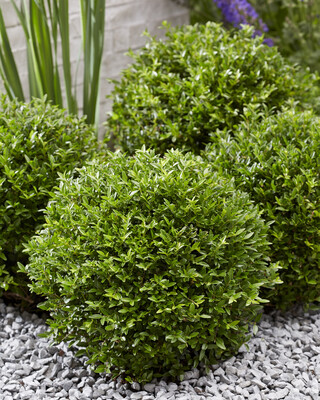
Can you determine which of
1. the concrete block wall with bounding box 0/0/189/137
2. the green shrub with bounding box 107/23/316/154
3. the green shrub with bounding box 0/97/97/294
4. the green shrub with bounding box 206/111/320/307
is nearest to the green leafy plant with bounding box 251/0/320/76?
the concrete block wall with bounding box 0/0/189/137

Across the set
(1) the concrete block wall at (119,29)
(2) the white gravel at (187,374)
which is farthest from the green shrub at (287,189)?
(1) the concrete block wall at (119,29)

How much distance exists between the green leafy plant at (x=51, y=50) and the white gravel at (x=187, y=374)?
43.5 inches

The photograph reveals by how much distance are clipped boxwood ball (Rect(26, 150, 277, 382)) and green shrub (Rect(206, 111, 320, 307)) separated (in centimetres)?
23

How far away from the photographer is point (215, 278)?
1.82m

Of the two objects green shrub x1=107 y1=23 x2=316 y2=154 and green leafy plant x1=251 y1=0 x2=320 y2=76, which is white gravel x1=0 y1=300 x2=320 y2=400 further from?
green leafy plant x1=251 y1=0 x2=320 y2=76

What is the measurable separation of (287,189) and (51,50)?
1.29 m

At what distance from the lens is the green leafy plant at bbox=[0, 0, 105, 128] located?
2.54m

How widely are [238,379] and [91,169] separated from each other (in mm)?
860

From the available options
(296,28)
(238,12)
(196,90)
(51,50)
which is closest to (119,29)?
(238,12)

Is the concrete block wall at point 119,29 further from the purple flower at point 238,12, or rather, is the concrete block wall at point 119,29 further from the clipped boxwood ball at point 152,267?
the clipped boxwood ball at point 152,267

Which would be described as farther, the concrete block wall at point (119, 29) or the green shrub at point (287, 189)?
the concrete block wall at point (119, 29)

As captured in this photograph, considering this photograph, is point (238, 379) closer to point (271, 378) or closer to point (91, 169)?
point (271, 378)

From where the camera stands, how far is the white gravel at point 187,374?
6.02 ft

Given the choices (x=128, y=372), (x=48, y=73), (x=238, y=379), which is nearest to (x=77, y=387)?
(x=128, y=372)
